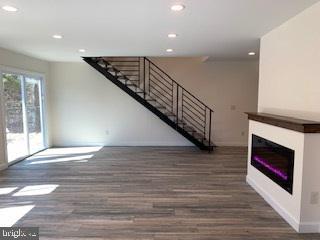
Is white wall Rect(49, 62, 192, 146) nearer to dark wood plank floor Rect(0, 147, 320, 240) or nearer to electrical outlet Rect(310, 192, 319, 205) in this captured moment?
dark wood plank floor Rect(0, 147, 320, 240)

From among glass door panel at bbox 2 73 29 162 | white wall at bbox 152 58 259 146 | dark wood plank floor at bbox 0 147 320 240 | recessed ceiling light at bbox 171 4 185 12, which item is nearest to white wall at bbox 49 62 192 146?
white wall at bbox 152 58 259 146

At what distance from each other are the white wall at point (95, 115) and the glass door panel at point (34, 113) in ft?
1.60

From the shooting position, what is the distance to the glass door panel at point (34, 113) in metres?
6.06

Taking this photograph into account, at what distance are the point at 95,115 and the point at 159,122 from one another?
1.91 m

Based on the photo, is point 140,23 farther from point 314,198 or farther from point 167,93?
point 167,93

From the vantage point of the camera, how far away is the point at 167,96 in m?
7.09

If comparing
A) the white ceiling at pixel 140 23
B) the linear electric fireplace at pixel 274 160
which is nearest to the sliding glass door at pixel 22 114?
the white ceiling at pixel 140 23

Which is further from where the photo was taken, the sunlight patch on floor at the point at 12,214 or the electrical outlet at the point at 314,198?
the sunlight patch on floor at the point at 12,214

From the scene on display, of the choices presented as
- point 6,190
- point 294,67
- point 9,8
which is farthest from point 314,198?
point 6,190

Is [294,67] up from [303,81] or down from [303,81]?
up

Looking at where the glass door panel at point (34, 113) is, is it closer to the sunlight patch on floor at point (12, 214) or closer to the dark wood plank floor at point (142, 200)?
the dark wood plank floor at point (142, 200)

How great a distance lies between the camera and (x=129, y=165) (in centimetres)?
519

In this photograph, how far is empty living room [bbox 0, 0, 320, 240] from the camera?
263 centimetres

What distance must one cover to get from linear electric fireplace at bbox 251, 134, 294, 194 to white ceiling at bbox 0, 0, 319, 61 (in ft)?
5.33
